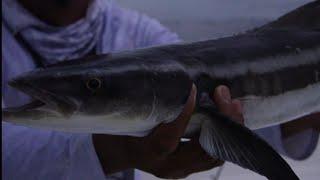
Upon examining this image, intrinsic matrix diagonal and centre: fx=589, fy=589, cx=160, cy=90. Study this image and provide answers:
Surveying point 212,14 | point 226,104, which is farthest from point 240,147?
point 212,14

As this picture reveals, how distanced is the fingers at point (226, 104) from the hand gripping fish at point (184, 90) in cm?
2

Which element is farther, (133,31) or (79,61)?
(133,31)

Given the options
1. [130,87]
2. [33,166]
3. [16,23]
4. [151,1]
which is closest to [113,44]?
[16,23]

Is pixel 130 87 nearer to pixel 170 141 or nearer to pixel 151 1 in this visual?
pixel 170 141

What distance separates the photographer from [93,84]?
33.6 inches

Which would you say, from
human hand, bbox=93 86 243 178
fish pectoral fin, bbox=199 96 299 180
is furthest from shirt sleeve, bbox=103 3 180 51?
fish pectoral fin, bbox=199 96 299 180

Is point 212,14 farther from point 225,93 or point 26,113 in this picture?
point 26,113

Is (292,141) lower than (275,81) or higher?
lower

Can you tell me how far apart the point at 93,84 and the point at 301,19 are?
1.79 feet

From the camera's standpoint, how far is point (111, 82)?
2.88 ft

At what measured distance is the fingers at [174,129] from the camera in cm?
92

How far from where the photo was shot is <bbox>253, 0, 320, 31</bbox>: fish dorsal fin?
46.8 inches

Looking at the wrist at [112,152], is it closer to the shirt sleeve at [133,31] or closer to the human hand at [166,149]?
the human hand at [166,149]

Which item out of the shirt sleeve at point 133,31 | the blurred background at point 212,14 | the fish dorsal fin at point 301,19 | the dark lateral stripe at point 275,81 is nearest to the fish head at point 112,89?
the dark lateral stripe at point 275,81
